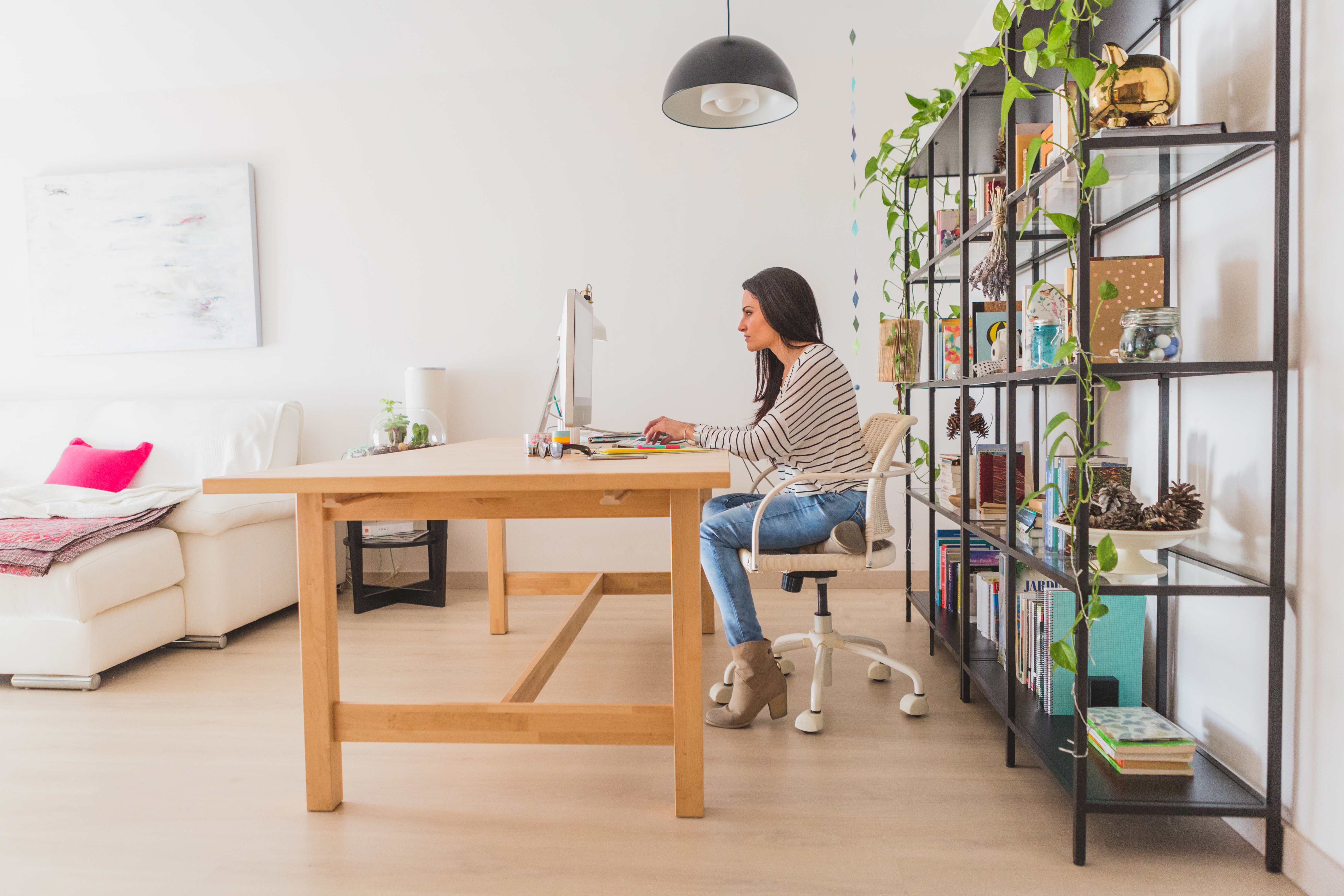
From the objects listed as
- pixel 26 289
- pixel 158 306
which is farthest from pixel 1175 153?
pixel 26 289

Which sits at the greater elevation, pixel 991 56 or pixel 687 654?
pixel 991 56

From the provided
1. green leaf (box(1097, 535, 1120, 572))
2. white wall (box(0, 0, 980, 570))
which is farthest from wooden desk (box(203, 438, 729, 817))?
white wall (box(0, 0, 980, 570))

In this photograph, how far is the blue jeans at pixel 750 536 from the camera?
2.01m

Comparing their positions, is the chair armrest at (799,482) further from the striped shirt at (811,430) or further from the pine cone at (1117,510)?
the pine cone at (1117,510)

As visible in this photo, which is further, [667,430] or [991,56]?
[667,430]

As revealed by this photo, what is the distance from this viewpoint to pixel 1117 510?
1.45m

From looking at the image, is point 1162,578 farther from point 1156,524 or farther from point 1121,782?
point 1121,782

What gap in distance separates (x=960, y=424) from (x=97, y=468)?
11.3ft

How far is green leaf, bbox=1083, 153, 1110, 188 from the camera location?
128cm

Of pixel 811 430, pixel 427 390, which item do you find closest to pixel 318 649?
pixel 811 430

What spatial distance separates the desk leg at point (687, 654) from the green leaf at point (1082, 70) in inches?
37.9

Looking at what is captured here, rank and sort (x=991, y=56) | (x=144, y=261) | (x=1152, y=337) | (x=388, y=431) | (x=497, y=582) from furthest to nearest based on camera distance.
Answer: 1. (x=144, y=261)
2. (x=388, y=431)
3. (x=497, y=582)
4. (x=991, y=56)
5. (x=1152, y=337)

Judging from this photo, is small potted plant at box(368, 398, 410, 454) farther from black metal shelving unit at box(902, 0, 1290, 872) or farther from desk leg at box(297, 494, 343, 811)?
black metal shelving unit at box(902, 0, 1290, 872)

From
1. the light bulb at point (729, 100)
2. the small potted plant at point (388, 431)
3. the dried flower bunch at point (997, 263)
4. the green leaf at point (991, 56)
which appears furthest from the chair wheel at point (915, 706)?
the small potted plant at point (388, 431)
